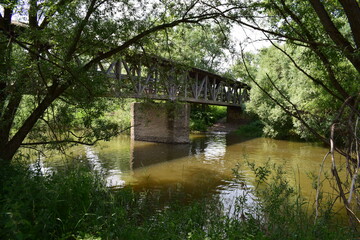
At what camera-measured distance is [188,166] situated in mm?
13633

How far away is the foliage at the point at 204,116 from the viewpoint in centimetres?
3066

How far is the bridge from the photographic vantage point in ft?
26.6

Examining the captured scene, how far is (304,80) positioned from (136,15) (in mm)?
13602

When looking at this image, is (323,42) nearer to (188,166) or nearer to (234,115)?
(188,166)

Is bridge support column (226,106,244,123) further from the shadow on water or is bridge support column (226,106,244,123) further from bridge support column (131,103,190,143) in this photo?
the shadow on water

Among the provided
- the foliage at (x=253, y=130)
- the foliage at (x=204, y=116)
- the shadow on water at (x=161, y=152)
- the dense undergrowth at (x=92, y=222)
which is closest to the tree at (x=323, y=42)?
the dense undergrowth at (x=92, y=222)

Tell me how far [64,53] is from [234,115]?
30.8 metres

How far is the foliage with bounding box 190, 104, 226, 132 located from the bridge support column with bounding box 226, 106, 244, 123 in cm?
179

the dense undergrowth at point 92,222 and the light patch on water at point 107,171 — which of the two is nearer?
the dense undergrowth at point 92,222

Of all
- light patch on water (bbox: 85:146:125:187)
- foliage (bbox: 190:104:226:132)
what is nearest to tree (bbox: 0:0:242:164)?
light patch on water (bbox: 85:146:125:187)

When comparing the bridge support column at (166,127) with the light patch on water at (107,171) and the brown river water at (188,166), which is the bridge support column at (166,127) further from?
the light patch on water at (107,171)

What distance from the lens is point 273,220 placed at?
15.6 feet

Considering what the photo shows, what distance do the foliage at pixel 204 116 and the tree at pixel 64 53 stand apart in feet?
76.8

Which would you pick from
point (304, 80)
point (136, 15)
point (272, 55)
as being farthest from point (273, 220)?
point (272, 55)
